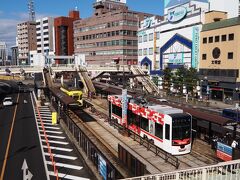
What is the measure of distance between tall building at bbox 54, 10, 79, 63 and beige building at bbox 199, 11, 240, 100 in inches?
4895

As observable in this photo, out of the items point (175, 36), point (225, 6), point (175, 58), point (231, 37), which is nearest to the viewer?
point (231, 37)

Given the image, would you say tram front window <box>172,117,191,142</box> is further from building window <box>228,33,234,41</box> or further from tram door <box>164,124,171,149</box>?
building window <box>228,33,234,41</box>

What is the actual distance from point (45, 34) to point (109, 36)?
271ft

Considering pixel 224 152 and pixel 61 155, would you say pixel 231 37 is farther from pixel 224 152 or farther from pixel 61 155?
pixel 61 155

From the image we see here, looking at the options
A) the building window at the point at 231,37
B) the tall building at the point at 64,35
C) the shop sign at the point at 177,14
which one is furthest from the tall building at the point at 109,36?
the building window at the point at 231,37

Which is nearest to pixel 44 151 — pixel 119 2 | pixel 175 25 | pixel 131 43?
pixel 175 25

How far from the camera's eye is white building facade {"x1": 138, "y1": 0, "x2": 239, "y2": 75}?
73250 millimetres

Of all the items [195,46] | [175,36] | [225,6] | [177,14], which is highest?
[225,6]

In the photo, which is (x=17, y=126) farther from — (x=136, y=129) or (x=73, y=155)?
(x=136, y=129)

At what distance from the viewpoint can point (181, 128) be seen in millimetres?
23734

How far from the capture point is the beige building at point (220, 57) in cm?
6059

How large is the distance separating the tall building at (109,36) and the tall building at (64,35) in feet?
99.0

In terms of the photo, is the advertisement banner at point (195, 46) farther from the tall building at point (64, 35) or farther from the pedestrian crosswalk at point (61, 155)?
the tall building at point (64, 35)

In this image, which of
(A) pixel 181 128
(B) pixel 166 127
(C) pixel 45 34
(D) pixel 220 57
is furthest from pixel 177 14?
(C) pixel 45 34
